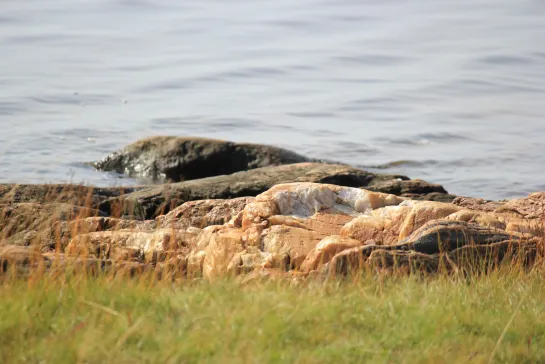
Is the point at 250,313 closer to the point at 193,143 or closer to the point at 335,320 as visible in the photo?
the point at 335,320

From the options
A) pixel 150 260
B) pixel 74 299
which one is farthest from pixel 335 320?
pixel 150 260

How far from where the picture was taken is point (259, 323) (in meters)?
4.71

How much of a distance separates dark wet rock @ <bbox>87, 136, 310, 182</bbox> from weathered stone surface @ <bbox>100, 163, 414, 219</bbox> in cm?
289

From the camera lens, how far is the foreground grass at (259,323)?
4379 mm

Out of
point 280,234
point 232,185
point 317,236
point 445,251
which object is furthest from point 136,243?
point 232,185

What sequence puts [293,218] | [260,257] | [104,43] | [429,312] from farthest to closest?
[104,43]
[293,218]
[260,257]
[429,312]

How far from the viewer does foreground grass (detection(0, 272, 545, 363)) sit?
438 centimetres

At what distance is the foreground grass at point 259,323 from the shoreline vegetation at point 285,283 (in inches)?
0.4

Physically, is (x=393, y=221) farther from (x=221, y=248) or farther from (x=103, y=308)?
(x=103, y=308)

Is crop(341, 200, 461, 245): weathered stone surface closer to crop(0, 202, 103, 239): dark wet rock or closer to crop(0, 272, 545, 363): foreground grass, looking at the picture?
crop(0, 272, 545, 363): foreground grass

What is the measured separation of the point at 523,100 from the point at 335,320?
869 inches

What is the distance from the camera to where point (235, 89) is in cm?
2719

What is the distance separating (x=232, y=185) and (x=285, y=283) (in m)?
5.77

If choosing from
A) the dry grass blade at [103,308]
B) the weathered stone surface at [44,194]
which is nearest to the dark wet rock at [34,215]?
the weathered stone surface at [44,194]
